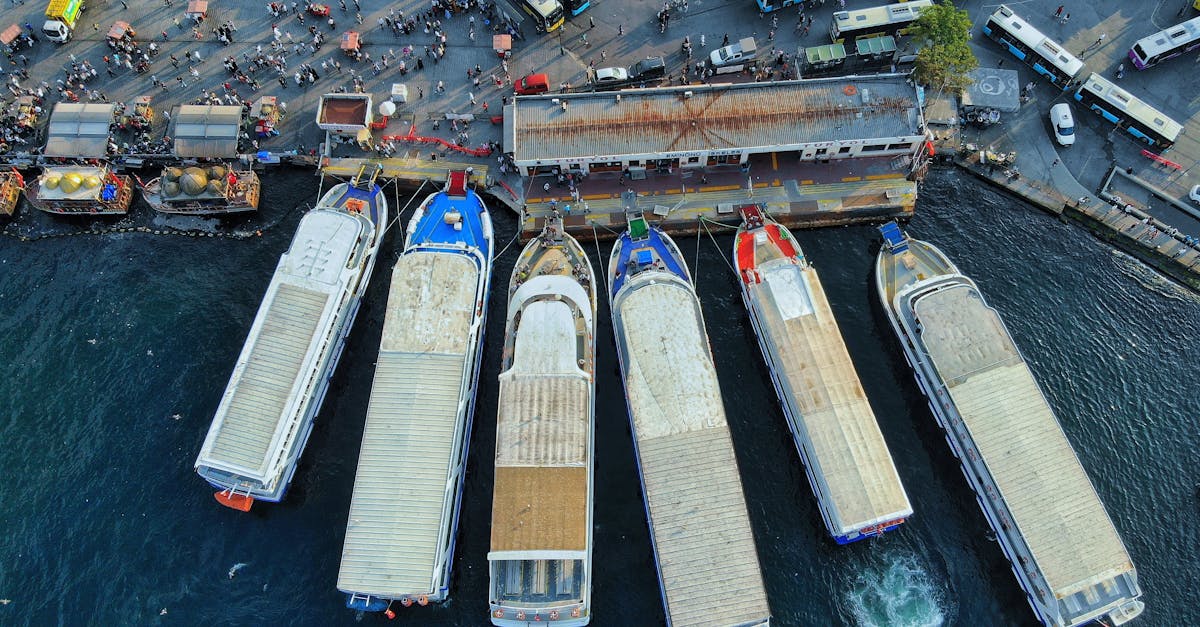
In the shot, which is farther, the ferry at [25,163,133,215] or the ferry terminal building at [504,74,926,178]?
the ferry at [25,163,133,215]

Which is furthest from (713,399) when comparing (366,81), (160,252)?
(160,252)

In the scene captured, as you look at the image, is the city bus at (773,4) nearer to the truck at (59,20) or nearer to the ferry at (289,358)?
the ferry at (289,358)

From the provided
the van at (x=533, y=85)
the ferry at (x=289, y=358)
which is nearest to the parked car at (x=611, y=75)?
the van at (x=533, y=85)

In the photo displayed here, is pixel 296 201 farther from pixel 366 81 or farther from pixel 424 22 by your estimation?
pixel 424 22

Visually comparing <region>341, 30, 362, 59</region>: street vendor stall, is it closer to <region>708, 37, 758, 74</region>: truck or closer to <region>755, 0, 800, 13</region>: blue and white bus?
<region>708, 37, 758, 74</region>: truck

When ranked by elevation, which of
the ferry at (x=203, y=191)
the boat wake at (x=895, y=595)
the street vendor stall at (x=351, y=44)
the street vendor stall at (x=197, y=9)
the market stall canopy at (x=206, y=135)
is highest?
the street vendor stall at (x=197, y=9)

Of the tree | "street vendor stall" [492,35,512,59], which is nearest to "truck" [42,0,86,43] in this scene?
"street vendor stall" [492,35,512,59]
